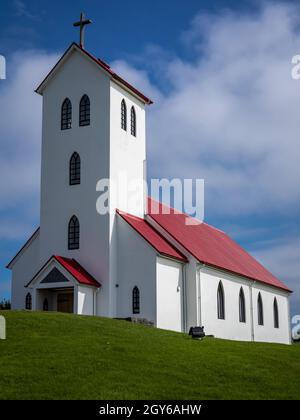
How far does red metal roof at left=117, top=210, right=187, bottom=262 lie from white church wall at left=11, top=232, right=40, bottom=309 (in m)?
5.87

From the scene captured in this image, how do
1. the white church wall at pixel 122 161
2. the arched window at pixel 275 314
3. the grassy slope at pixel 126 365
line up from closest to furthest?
the grassy slope at pixel 126 365
the white church wall at pixel 122 161
the arched window at pixel 275 314

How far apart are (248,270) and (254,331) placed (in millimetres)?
4603

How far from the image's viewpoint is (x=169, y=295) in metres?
35.5

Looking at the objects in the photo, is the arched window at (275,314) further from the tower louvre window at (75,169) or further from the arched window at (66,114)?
the arched window at (66,114)

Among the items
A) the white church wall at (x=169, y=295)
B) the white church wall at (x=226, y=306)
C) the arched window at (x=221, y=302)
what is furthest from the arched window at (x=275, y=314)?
the white church wall at (x=169, y=295)

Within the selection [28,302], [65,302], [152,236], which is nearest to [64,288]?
[65,302]

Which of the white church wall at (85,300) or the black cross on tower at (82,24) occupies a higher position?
the black cross on tower at (82,24)

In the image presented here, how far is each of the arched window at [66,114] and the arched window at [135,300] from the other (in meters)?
9.72

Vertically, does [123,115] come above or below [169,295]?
above

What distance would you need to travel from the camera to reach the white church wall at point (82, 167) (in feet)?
116

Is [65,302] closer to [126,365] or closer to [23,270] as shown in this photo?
[23,270]

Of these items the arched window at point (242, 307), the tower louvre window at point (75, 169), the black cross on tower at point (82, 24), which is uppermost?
the black cross on tower at point (82, 24)

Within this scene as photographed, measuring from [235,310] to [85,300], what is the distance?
13304 mm
